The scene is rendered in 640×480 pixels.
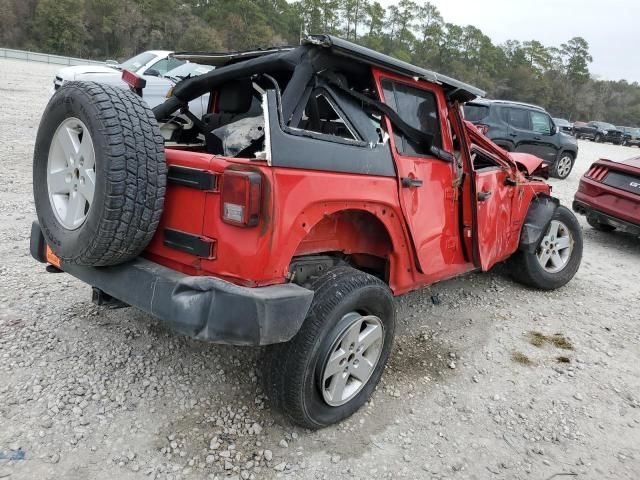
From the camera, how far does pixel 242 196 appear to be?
84.0 inches

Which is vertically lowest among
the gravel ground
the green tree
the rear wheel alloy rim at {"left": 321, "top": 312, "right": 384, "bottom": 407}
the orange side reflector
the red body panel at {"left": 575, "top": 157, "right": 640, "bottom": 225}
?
the gravel ground

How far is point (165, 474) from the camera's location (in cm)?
226

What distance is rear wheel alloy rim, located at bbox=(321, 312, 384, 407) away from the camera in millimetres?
2576

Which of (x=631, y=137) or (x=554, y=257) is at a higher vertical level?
(x=631, y=137)

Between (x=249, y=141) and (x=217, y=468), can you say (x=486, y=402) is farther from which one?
(x=249, y=141)

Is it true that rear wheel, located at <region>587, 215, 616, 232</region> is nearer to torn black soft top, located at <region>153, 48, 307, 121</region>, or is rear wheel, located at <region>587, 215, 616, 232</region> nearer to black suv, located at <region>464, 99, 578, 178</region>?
black suv, located at <region>464, 99, 578, 178</region>

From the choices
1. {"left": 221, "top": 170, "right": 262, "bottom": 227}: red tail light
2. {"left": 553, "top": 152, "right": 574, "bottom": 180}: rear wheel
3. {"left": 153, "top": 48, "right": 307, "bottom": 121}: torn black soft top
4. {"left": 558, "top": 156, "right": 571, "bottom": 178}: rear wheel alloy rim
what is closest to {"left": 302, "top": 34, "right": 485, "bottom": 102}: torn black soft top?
{"left": 153, "top": 48, "right": 307, "bottom": 121}: torn black soft top

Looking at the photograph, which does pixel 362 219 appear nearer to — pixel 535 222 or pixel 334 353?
pixel 334 353

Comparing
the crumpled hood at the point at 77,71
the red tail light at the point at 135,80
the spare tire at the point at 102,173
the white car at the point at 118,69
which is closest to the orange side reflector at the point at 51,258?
the spare tire at the point at 102,173

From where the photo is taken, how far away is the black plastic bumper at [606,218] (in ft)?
21.6

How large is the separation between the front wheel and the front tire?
2575 mm

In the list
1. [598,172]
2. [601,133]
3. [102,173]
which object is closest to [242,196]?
[102,173]

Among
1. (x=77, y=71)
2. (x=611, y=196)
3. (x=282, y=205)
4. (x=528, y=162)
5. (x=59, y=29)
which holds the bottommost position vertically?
(x=611, y=196)

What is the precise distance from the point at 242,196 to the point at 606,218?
6.49 meters
